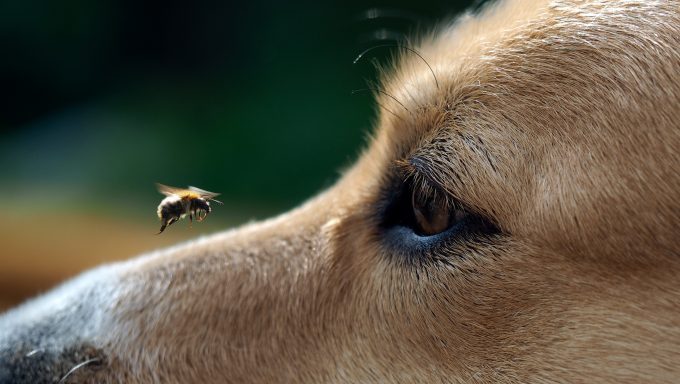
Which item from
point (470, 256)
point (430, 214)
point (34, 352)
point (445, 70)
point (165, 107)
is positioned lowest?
point (470, 256)

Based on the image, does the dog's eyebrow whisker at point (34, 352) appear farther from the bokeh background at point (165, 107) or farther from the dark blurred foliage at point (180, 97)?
the dark blurred foliage at point (180, 97)

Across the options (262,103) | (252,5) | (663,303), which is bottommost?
(663,303)

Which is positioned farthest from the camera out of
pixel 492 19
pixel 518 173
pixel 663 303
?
pixel 492 19

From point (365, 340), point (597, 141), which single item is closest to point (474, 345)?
point (365, 340)

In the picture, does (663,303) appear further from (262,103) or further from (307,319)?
(262,103)

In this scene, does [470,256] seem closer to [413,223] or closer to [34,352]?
[413,223]

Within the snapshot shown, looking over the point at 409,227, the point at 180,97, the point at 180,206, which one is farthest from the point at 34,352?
the point at 180,97

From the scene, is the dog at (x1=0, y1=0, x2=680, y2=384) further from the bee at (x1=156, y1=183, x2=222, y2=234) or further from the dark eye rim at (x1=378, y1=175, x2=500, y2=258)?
the bee at (x1=156, y1=183, x2=222, y2=234)
